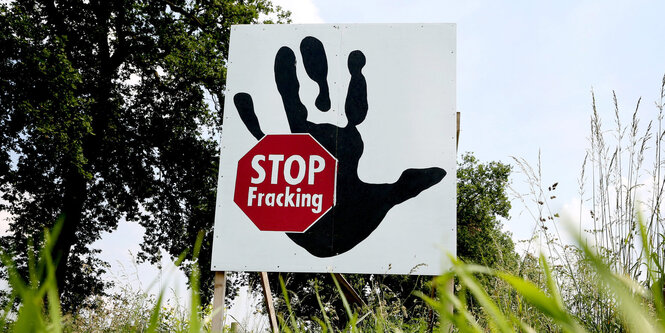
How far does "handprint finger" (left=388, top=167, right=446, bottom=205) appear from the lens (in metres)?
3.22

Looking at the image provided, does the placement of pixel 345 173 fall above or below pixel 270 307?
Result: above

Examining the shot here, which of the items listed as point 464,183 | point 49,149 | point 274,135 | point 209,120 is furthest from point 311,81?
point 464,183

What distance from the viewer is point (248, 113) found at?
346 cm

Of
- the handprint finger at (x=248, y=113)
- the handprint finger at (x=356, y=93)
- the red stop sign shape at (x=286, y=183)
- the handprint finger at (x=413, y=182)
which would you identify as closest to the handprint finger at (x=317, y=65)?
the handprint finger at (x=356, y=93)

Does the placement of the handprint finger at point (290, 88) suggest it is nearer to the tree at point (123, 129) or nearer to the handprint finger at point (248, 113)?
the handprint finger at point (248, 113)

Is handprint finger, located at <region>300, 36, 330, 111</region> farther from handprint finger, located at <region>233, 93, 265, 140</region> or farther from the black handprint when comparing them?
handprint finger, located at <region>233, 93, 265, 140</region>

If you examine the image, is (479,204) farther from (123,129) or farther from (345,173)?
(345,173)

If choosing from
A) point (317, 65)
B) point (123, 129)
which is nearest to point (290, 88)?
point (317, 65)

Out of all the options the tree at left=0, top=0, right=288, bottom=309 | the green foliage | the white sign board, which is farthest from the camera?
the green foliage

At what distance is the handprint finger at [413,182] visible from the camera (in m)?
3.22

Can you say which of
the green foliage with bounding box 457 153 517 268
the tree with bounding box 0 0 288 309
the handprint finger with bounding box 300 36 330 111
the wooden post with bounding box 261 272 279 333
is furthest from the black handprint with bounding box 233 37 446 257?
the green foliage with bounding box 457 153 517 268

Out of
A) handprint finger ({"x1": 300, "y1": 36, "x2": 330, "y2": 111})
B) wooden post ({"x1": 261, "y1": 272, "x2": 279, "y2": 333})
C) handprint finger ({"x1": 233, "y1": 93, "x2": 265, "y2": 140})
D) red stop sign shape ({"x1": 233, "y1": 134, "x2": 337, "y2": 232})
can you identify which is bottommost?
wooden post ({"x1": 261, "y1": 272, "x2": 279, "y2": 333})

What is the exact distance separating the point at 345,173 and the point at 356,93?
528 mm

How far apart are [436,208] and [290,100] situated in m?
1.12
